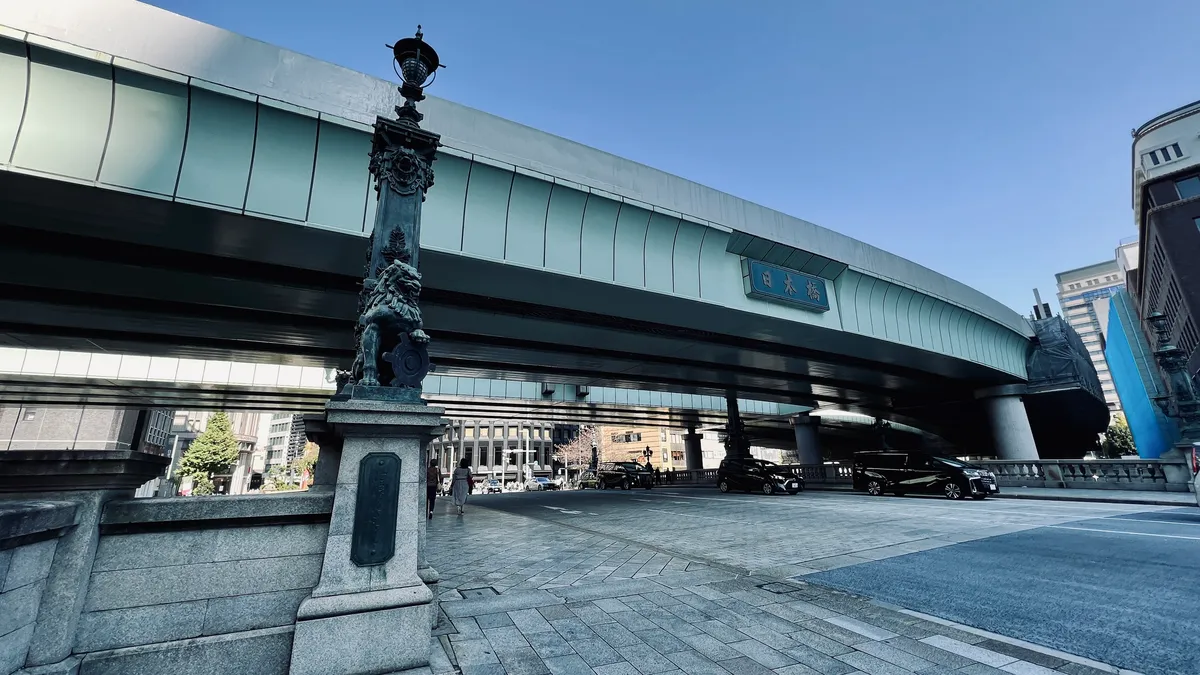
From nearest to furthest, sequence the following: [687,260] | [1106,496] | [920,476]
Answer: [687,260] → [1106,496] → [920,476]

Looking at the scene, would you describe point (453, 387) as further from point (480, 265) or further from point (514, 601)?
point (514, 601)

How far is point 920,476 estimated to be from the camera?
59.1 ft

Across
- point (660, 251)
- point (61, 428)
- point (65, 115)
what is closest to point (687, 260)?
point (660, 251)

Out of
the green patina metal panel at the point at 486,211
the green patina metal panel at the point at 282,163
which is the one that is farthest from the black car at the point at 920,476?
the green patina metal panel at the point at 282,163

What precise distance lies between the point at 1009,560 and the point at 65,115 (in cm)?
1652

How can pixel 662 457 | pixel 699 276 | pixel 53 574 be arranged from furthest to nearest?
pixel 662 457, pixel 699 276, pixel 53 574

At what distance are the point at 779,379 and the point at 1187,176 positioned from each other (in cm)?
4174

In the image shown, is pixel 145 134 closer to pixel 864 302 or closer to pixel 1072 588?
pixel 1072 588

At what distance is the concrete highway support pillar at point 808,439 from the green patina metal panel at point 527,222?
30774mm

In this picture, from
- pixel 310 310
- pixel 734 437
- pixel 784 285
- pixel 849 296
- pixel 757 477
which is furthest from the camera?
pixel 734 437

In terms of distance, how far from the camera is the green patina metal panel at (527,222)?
1109 cm

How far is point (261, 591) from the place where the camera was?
3.71m

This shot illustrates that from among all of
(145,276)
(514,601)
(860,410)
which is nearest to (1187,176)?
(860,410)

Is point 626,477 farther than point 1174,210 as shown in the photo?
No
